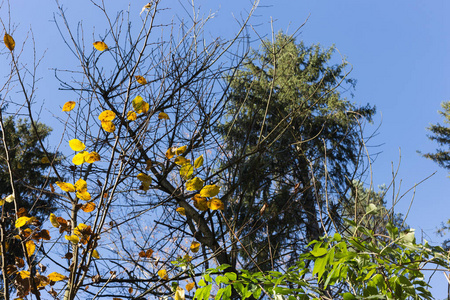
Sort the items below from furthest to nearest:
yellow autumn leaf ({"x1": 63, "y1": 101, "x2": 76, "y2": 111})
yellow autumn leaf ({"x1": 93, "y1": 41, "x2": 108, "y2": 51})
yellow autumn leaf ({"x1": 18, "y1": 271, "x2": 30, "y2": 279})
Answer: yellow autumn leaf ({"x1": 93, "y1": 41, "x2": 108, "y2": 51}), yellow autumn leaf ({"x1": 63, "y1": 101, "x2": 76, "y2": 111}), yellow autumn leaf ({"x1": 18, "y1": 271, "x2": 30, "y2": 279})

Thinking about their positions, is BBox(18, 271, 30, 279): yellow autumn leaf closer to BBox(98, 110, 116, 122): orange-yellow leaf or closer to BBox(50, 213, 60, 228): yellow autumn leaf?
BBox(50, 213, 60, 228): yellow autumn leaf

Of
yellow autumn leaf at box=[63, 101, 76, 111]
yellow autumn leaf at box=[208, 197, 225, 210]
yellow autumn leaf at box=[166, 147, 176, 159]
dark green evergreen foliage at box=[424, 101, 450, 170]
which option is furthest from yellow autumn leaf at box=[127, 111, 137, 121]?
dark green evergreen foliage at box=[424, 101, 450, 170]

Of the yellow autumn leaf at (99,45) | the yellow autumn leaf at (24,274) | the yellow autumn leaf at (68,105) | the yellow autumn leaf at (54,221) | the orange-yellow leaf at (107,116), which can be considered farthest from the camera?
the yellow autumn leaf at (99,45)

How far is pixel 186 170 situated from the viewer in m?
2.48

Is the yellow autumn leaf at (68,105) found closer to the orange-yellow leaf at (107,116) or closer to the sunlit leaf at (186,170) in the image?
the orange-yellow leaf at (107,116)

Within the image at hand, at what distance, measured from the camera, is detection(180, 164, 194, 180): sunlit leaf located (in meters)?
2.46

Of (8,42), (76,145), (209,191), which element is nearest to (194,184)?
(209,191)

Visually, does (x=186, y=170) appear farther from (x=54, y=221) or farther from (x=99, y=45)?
(x=99, y=45)

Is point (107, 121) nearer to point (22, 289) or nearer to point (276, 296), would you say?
point (22, 289)

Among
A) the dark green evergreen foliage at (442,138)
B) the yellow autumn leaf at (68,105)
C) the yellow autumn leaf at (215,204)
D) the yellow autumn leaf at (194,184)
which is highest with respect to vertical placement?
the dark green evergreen foliage at (442,138)

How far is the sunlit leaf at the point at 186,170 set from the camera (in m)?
2.46

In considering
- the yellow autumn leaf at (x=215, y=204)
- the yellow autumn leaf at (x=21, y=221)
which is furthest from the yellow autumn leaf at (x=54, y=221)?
the yellow autumn leaf at (x=215, y=204)

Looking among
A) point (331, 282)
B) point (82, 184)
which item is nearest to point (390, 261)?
point (331, 282)

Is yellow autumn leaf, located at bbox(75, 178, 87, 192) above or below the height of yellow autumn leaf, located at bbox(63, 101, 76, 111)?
below
